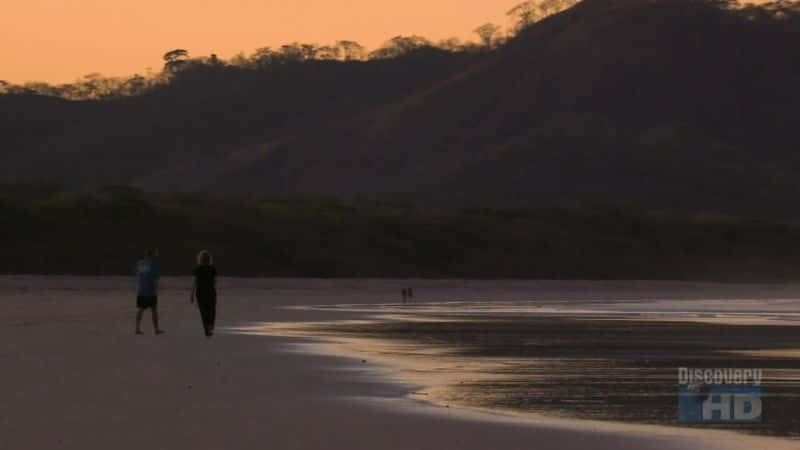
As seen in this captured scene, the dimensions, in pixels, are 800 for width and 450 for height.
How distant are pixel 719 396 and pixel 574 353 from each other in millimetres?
8203

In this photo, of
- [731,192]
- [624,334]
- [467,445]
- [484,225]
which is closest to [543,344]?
[624,334]

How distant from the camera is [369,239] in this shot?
10162 cm

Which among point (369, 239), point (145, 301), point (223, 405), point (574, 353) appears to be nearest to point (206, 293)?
point (145, 301)

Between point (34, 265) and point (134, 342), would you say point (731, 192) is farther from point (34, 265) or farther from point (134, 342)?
point (134, 342)

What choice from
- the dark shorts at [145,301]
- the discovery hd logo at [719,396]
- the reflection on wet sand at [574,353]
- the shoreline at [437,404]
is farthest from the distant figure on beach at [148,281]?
the discovery hd logo at [719,396]

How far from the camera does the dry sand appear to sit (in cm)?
1492

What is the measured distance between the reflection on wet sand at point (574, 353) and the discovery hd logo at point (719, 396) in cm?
17

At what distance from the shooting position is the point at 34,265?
83.4 metres

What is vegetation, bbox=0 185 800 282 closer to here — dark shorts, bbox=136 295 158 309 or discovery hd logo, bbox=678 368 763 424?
dark shorts, bbox=136 295 158 309

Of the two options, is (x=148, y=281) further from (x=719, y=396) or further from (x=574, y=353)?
(x=719, y=396)

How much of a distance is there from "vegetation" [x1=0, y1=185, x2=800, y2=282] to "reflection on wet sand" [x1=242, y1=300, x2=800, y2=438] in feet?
140

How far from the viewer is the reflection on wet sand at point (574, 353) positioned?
18.5 meters

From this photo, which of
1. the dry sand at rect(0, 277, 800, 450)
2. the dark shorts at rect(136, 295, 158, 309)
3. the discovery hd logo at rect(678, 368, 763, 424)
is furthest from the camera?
the dark shorts at rect(136, 295, 158, 309)


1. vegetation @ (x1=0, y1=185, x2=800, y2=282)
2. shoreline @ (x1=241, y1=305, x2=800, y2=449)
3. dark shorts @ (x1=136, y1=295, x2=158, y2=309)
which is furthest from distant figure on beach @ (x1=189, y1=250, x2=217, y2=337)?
vegetation @ (x1=0, y1=185, x2=800, y2=282)
